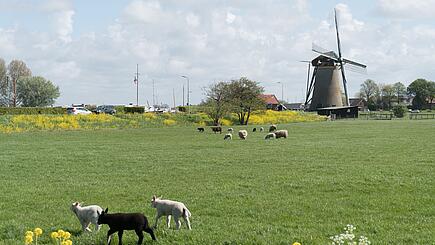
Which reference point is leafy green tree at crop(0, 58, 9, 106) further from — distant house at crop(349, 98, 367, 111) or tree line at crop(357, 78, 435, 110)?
tree line at crop(357, 78, 435, 110)

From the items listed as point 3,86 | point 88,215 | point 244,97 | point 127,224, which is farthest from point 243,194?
point 3,86

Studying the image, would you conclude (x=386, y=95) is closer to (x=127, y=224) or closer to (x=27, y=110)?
(x=27, y=110)

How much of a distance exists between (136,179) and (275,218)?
7934mm

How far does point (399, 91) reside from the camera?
17800cm

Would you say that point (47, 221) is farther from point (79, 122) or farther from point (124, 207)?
point (79, 122)

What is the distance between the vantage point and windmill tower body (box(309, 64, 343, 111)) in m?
113

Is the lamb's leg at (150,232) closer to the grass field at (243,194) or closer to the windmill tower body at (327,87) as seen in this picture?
the grass field at (243,194)

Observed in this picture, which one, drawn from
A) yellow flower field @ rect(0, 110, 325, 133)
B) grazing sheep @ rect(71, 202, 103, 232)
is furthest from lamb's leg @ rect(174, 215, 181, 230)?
yellow flower field @ rect(0, 110, 325, 133)

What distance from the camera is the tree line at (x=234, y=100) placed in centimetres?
8181

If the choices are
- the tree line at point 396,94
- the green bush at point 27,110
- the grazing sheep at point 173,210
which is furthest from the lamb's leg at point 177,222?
the tree line at point 396,94

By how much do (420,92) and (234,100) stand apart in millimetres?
105479

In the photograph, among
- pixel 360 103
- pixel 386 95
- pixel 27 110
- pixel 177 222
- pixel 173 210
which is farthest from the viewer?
pixel 386 95

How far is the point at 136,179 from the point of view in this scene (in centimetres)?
1784

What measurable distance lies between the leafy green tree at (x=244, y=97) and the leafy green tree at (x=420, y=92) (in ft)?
317
